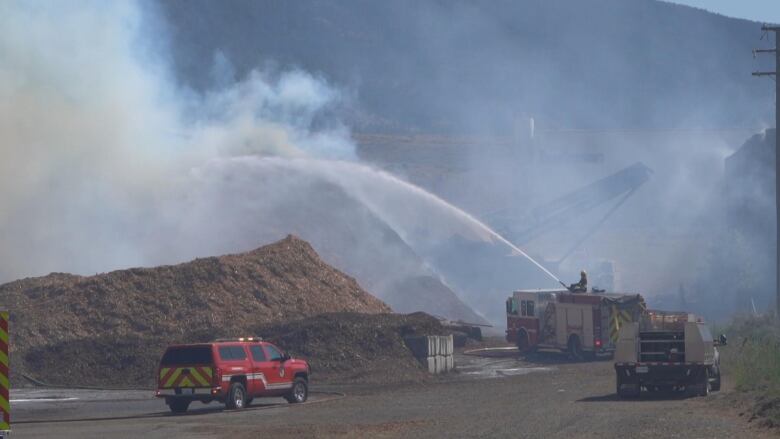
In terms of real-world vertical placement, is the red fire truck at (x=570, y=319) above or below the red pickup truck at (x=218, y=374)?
above

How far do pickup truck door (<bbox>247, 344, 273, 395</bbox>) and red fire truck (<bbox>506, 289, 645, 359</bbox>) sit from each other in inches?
665

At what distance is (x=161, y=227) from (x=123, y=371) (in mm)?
26239

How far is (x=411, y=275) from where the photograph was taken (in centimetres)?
6444

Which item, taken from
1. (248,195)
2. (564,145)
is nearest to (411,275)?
(248,195)

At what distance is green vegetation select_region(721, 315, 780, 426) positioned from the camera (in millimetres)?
22750

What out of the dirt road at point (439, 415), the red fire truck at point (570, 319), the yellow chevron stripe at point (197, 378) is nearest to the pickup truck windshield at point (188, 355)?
the yellow chevron stripe at point (197, 378)

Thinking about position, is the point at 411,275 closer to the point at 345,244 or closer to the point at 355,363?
the point at 345,244

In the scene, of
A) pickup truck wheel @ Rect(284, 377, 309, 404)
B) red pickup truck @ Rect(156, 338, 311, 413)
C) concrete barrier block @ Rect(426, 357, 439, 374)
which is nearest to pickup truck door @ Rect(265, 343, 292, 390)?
red pickup truck @ Rect(156, 338, 311, 413)

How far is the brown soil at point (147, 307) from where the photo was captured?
38.3 metres

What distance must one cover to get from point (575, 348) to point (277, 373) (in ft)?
58.4

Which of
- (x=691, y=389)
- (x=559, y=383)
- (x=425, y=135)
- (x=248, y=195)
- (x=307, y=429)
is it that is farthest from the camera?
(x=425, y=135)

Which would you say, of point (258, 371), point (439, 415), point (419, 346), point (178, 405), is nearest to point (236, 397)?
point (258, 371)

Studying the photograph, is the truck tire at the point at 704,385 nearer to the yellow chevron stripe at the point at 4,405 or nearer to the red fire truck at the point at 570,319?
the red fire truck at the point at 570,319

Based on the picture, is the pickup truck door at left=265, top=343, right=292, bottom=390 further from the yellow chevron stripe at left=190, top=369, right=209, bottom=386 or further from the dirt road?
the yellow chevron stripe at left=190, top=369, right=209, bottom=386
